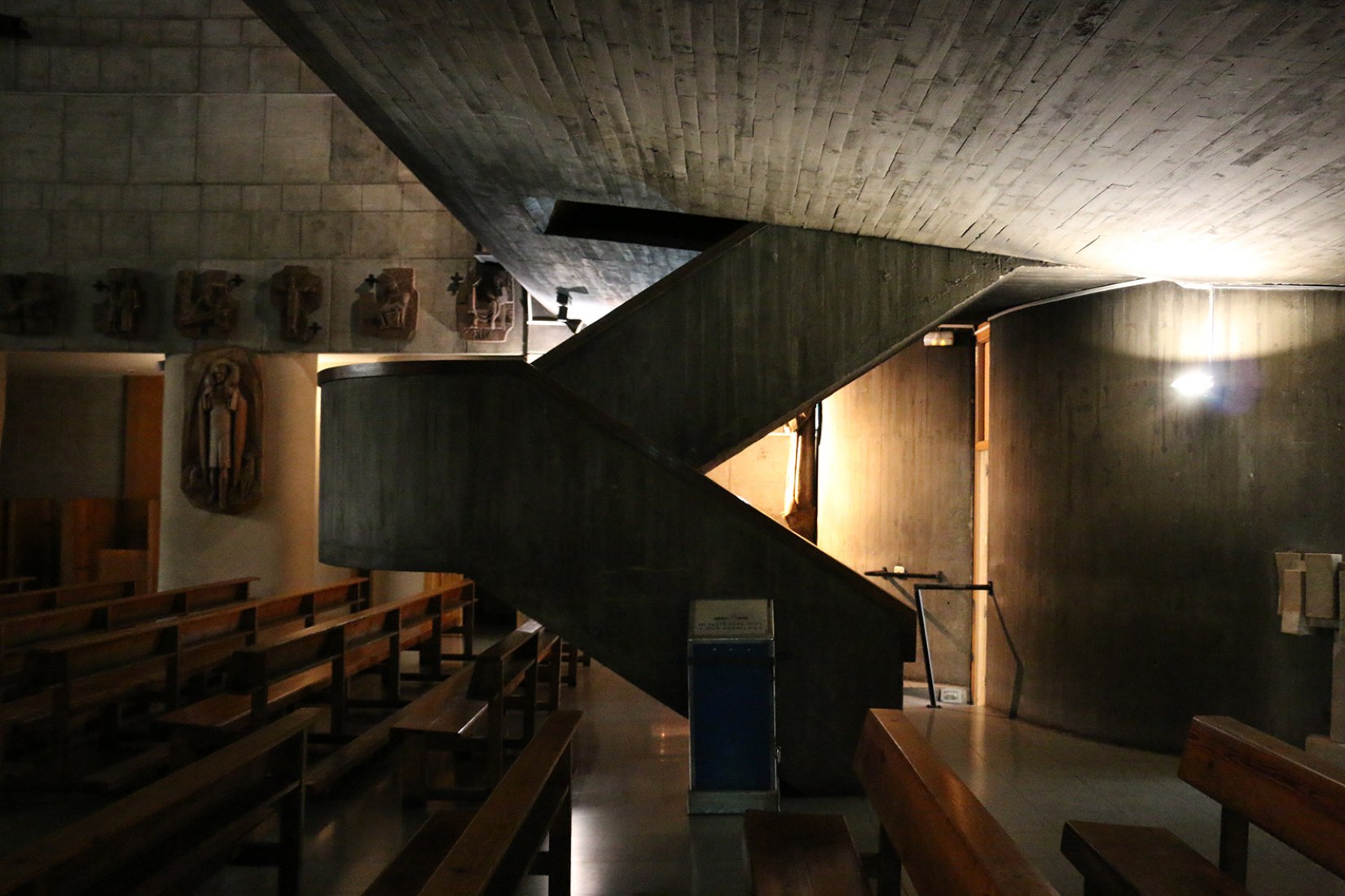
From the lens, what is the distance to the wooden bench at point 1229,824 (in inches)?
91.0

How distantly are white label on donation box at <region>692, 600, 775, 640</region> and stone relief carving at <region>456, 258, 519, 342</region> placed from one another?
6.40 meters

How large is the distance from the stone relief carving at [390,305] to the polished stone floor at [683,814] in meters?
5.52

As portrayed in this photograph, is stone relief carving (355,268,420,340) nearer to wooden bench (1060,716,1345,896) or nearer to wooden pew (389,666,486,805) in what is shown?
wooden pew (389,666,486,805)

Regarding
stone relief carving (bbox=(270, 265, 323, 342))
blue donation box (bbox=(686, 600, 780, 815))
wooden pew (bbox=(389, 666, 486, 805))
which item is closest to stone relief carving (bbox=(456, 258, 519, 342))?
stone relief carving (bbox=(270, 265, 323, 342))

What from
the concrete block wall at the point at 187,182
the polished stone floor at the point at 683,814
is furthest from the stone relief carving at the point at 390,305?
the polished stone floor at the point at 683,814

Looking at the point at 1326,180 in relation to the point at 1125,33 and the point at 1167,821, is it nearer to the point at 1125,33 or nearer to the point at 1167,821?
the point at 1125,33

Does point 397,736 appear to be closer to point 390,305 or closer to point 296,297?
point 390,305

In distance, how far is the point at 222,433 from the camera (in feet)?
34.4

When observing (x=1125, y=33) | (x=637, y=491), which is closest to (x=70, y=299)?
(x=637, y=491)

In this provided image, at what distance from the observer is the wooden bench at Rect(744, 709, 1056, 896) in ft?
6.77

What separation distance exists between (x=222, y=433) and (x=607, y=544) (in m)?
6.93

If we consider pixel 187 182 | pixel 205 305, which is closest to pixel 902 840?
pixel 205 305

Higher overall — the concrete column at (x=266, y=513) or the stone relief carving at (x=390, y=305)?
the stone relief carving at (x=390, y=305)

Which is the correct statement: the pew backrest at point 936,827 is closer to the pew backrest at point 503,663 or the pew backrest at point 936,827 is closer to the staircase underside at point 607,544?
the staircase underside at point 607,544
